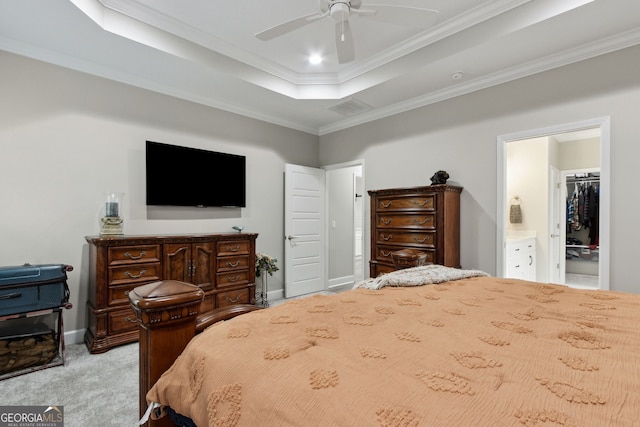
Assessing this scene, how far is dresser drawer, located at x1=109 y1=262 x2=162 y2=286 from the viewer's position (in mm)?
2932

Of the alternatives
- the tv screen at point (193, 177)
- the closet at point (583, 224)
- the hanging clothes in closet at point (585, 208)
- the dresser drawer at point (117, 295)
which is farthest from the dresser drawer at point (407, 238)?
the hanging clothes in closet at point (585, 208)

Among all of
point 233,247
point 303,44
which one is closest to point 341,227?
point 233,247

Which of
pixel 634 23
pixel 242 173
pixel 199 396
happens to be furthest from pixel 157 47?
pixel 634 23

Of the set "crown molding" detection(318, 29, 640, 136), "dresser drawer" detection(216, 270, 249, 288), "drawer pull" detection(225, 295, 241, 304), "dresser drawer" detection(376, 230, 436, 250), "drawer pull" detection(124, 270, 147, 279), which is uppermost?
"crown molding" detection(318, 29, 640, 136)

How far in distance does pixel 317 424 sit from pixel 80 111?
376 cm

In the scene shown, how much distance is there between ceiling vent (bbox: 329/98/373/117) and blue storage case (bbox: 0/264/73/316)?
A: 3470 mm

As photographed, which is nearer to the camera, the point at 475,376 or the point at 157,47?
the point at 475,376

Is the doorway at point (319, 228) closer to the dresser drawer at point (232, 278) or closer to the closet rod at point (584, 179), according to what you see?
the dresser drawer at point (232, 278)

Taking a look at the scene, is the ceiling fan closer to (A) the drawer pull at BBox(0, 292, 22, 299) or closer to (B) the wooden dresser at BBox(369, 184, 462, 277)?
(B) the wooden dresser at BBox(369, 184, 462, 277)

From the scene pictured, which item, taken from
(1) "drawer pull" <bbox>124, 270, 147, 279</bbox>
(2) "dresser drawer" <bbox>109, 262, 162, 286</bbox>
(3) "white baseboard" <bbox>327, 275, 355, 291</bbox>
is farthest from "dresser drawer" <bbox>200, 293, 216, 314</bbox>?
(3) "white baseboard" <bbox>327, 275, 355, 291</bbox>

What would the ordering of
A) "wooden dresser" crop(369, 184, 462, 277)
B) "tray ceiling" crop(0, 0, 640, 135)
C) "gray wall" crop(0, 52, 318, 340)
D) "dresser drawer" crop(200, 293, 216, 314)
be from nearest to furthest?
"tray ceiling" crop(0, 0, 640, 135), "gray wall" crop(0, 52, 318, 340), "wooden dresser" crop(369, 184, 462, 277), "dresser drawer" crop(200, 293, 216, 314)

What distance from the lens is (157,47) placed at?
2904 millimetres

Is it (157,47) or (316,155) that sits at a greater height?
A: (157,47)

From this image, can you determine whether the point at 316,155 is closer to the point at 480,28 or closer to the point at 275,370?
the point at 480,28
